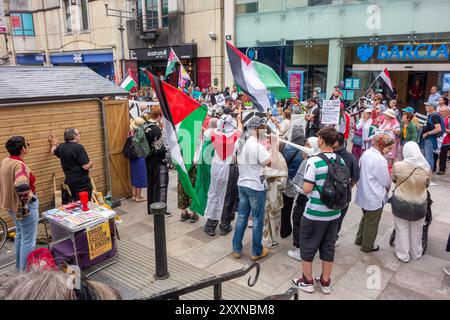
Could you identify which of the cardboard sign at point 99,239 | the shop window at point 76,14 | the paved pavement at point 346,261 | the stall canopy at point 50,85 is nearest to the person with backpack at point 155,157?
the paved pavement at point 346,261

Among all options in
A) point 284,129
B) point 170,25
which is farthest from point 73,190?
point 170,25

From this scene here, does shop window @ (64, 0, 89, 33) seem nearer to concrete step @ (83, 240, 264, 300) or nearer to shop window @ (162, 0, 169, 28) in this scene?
shop window @ (162, 0, 169, 28)

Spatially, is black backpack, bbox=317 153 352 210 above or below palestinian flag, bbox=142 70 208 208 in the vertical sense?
below

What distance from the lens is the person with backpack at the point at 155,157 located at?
641cm

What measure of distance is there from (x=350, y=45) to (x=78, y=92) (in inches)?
552

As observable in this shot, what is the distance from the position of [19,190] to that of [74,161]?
1299mm

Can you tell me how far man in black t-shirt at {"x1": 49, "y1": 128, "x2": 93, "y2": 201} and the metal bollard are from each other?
166 cm

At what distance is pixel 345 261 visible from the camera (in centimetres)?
509

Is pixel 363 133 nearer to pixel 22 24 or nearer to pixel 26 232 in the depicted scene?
pixel 26 232

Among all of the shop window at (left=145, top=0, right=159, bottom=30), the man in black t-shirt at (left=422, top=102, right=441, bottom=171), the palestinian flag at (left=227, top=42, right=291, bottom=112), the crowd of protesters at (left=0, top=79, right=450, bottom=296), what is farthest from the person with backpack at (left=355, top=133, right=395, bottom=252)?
the shop window at (left=145, top=0, right=159, bottom=30)

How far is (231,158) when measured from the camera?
568cm

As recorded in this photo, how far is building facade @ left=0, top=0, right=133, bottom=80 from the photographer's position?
2803 centimetres

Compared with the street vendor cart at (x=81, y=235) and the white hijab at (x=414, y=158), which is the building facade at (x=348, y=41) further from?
the street vendor cart at (x=81, y=235)

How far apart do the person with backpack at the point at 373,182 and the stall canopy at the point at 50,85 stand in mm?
4714
